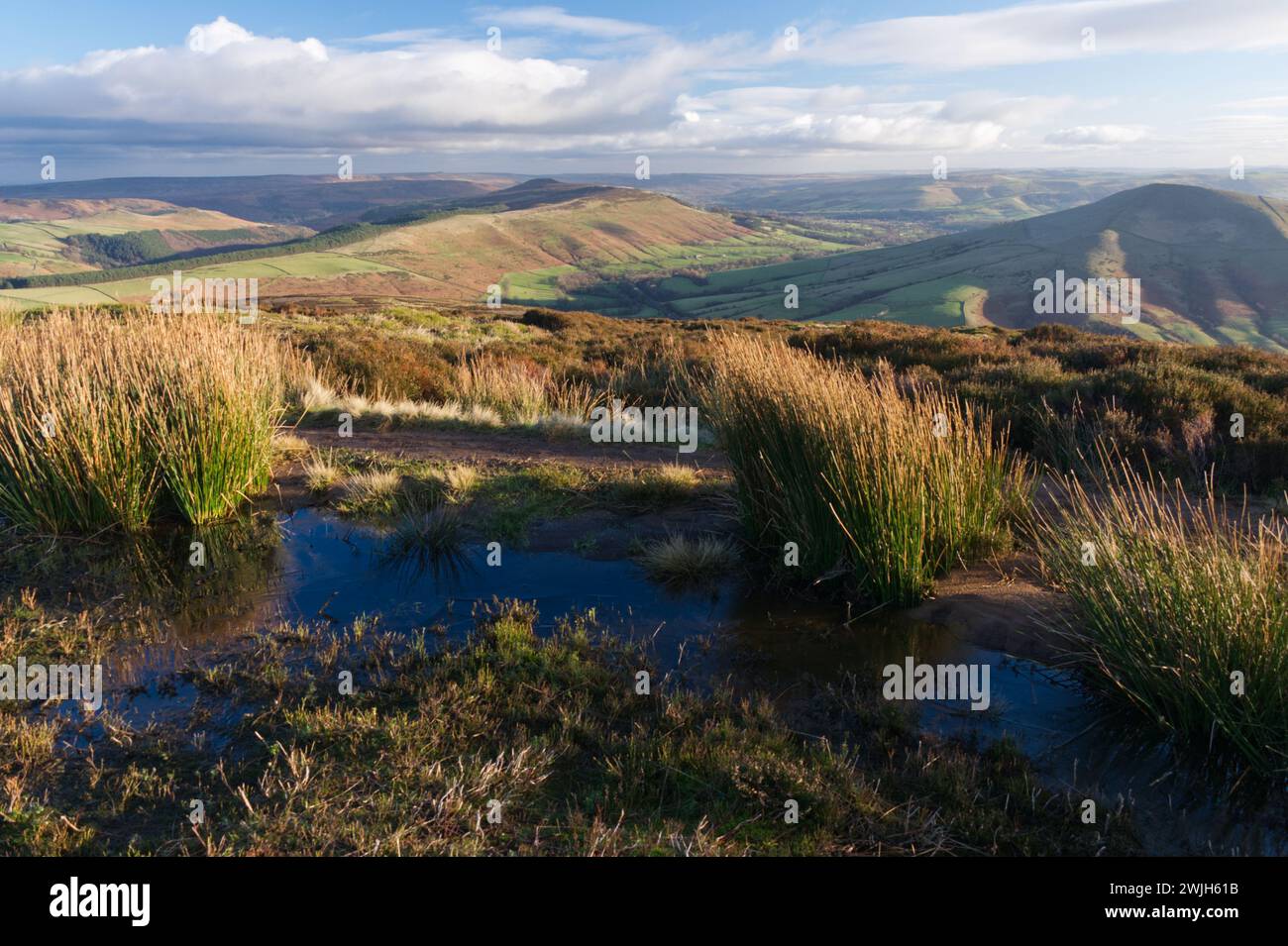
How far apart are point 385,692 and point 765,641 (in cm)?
229

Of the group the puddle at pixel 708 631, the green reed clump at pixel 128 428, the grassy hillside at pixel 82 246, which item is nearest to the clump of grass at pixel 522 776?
the puddle at pixel 708 631

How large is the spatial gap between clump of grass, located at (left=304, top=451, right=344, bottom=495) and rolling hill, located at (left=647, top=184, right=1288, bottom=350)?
52.8 metres

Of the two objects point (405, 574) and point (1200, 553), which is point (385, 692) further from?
point (1200, 553)

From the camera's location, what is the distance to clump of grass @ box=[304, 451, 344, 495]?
7.50m

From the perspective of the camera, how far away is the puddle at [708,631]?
3596 mm

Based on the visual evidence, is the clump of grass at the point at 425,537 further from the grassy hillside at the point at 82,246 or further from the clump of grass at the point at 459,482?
the grassy hillside at the point at 82,246

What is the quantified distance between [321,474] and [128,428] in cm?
174

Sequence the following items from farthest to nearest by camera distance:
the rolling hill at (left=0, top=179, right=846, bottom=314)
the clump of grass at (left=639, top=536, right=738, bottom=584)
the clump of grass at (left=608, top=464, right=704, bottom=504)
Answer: the rolling hill at (left=0, top=179, right=846, bottom=314) → the clump of grass at (left=608, top=464, right=704, bottom=504) → the clump of grass at (left=639, top=536, right=738, bottom=584)

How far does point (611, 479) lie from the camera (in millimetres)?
7742

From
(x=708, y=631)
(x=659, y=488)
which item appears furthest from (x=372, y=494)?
(x=708, y=631)

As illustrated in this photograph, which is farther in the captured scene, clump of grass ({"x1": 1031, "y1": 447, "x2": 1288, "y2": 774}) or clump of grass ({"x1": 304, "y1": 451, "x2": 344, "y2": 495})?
clump of grass ({"x1": 304, "y1": 451, "x2": 344, "y2": 495})

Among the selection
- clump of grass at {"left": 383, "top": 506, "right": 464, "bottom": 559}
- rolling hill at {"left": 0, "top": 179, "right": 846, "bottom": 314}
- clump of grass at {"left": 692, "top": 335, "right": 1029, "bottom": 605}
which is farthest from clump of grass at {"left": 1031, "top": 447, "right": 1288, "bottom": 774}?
rolling hill at {"left": 0, "top": 179, "right": 846, "bottom": 314}

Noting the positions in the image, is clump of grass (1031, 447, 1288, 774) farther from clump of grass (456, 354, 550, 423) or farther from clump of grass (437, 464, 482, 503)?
clump of grass (456, 354, 550, 423)
